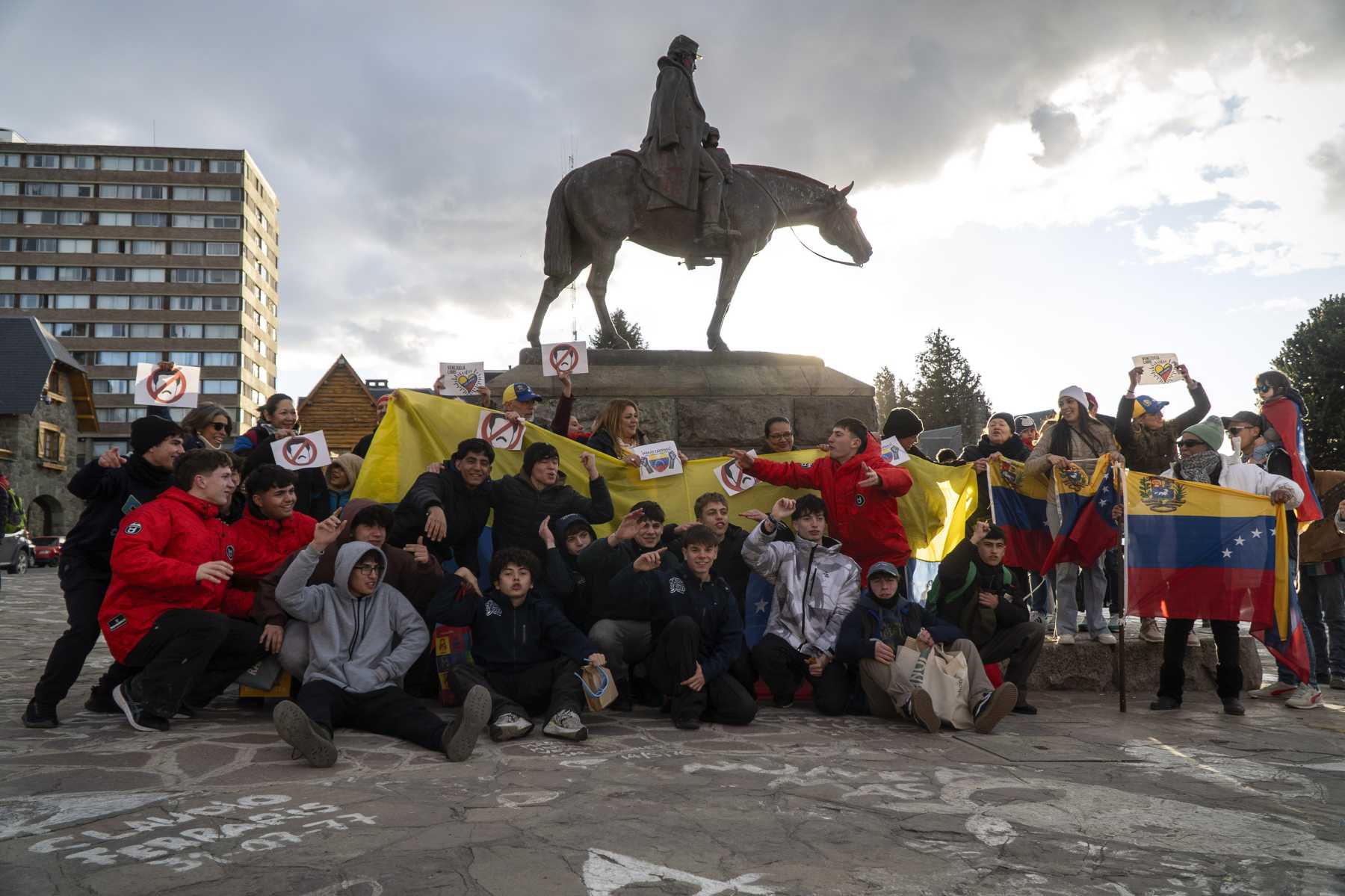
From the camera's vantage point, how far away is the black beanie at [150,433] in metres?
6.01

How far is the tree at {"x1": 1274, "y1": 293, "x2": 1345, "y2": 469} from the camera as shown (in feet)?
122

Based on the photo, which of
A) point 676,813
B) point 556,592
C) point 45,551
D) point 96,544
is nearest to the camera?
point 676,813

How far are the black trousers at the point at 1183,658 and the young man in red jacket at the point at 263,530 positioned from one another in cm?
579

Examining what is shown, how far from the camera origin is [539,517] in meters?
6.74

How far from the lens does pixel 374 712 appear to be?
528cm

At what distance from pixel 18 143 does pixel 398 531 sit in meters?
99.2

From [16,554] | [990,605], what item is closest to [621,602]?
[990,605]

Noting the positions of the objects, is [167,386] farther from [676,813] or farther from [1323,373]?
[1323,373]

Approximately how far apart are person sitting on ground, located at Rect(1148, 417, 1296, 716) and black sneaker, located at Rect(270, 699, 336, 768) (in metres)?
5.42

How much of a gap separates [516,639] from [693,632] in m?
1.07

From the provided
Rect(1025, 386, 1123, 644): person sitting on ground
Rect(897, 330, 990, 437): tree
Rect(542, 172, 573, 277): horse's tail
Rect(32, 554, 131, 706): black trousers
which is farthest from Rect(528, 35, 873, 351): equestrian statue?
Rect(897, 330, 990, 437): tree

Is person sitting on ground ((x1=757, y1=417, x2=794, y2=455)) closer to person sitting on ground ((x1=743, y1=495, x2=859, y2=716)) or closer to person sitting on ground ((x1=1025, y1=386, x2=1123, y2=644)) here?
person sitting on ground ((x1=743, y1=495, x2=859, y2=716))

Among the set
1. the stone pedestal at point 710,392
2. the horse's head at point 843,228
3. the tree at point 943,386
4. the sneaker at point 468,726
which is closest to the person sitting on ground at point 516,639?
the sneaker at point 468,726

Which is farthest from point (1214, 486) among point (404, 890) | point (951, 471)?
point (404, 890)
